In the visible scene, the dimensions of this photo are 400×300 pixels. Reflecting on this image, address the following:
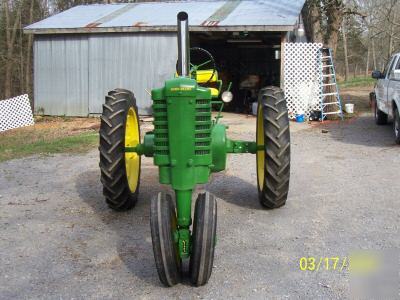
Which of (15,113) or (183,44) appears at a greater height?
(183,44)

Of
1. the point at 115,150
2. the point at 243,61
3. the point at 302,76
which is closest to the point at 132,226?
the point at 115,150

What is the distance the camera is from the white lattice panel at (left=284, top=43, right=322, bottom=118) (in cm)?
1420

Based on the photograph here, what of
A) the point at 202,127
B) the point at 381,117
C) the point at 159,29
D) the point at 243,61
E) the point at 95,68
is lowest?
the point at 381,117

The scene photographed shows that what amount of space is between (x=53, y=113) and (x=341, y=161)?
11.0 meters

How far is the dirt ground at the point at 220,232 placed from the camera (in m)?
3.83

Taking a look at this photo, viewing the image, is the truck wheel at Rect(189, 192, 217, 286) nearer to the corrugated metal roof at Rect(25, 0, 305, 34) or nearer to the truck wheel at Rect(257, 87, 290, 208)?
the truck wheel at Rect(257, 87, 290, 208)

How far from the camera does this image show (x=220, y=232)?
4.95 meters

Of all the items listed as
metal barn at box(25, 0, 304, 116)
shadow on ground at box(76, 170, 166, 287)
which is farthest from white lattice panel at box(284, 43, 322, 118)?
shadow on ground at box(76, 170, 166, 287)

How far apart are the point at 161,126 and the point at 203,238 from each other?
36.8 inches

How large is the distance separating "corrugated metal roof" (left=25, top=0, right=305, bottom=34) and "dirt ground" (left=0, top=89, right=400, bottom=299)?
273 inches

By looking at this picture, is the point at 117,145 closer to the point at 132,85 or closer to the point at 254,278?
the point at 254,278

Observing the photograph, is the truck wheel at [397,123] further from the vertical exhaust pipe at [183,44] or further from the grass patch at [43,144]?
the vertical exhaust pipe at [183,44]

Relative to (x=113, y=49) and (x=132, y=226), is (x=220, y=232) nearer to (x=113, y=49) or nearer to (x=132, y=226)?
(x=132, y=226)

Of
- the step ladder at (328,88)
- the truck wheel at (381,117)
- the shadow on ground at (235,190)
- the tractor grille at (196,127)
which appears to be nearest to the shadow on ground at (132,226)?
the shadow on ground at (235,190)
